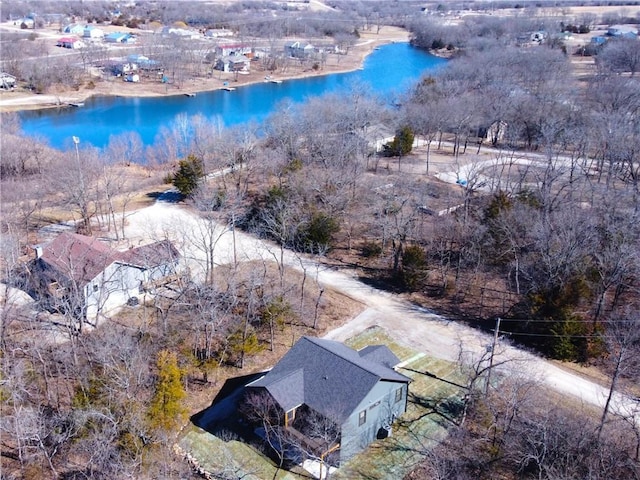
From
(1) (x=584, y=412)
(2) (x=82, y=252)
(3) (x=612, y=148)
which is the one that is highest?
(3) (x=612, y=148)

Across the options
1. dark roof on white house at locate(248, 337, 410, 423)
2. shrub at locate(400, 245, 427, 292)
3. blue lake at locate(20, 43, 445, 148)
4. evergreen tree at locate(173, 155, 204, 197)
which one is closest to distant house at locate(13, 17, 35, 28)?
A: blue lake at locate(20, 43, 445, 148)

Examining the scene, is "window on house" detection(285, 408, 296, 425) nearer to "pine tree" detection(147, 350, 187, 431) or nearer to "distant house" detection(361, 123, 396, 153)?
"pine tree" detection(147, 350, 187, 431)

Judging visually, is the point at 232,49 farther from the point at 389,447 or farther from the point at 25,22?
the point at 389,447

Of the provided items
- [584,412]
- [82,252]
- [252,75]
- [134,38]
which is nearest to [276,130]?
[82,252]

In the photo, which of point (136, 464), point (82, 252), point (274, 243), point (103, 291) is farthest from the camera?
point (274, 243)

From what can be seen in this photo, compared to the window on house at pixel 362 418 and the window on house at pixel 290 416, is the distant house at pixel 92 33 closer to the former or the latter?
the window on house at pixel 290 416

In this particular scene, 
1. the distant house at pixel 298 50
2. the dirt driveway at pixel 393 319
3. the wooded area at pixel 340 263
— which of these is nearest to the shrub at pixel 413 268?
the wooded area at pixel 340 263

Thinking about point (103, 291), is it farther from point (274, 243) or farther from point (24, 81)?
point (24, 81)
